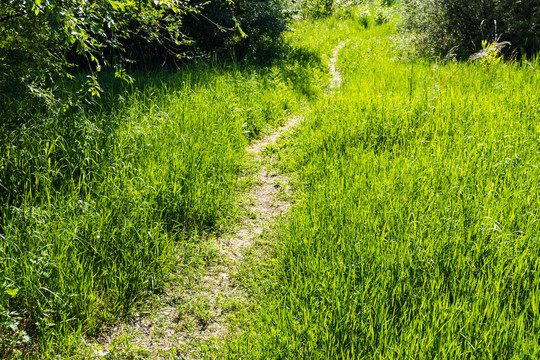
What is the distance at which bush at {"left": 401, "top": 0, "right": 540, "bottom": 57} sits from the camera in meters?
8.16

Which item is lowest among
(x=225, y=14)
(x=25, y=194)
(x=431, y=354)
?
(x=431, y=354)

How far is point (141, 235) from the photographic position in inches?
141

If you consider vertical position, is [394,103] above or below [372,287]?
above

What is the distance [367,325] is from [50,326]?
2120mm

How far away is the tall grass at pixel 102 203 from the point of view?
2820 millimetres

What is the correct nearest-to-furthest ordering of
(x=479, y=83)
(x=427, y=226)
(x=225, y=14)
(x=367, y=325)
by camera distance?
(x=367, y=325) → (x=427, y=226) → (x=479, y=83) → (x=225, y=14)

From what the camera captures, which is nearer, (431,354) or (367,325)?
(431,354)

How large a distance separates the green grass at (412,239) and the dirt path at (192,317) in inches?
11.4

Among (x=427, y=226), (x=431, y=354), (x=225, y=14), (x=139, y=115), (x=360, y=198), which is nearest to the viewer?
(x=431, y=354)

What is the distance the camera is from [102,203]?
375 centimetres

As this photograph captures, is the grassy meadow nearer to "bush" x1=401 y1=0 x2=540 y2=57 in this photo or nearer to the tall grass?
the tall grass

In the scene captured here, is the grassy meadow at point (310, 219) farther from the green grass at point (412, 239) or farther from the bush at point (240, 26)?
the bush at point (240, 26)

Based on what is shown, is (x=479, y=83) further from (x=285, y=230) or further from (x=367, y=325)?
(x=367, y=325)

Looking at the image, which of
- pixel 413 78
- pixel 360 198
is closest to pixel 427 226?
pixel 360 198
